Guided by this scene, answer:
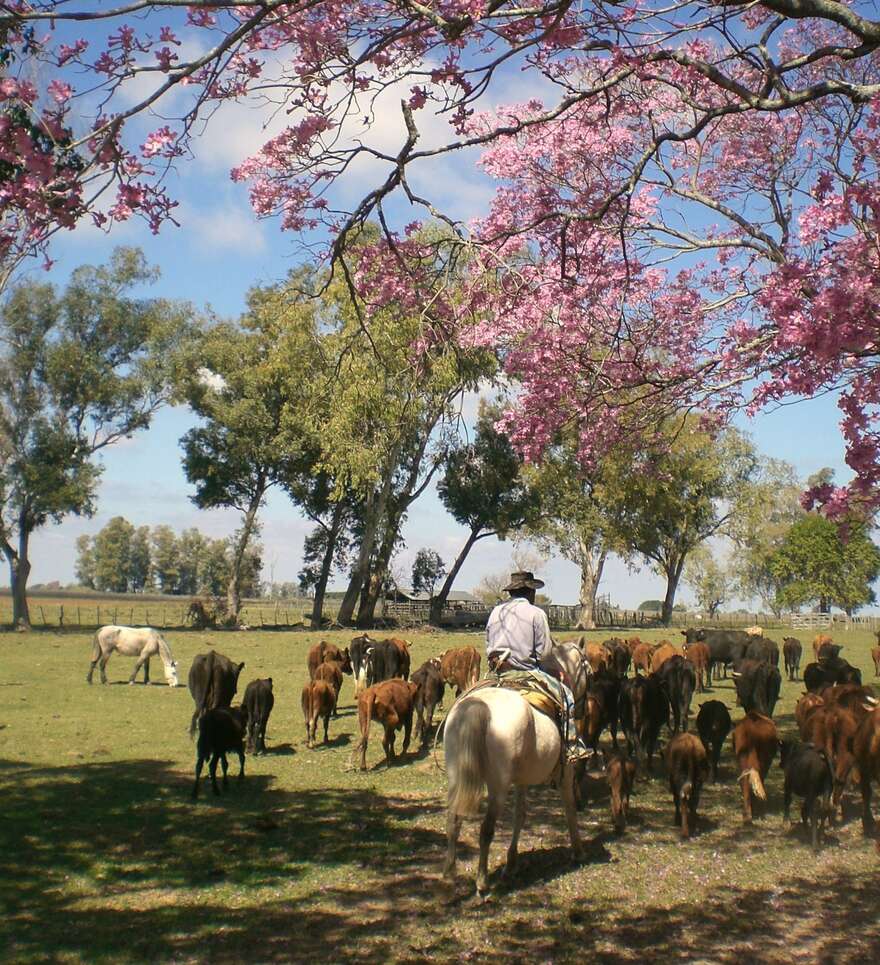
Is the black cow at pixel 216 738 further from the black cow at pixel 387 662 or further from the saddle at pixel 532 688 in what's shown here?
the black cow at pixel 387 662

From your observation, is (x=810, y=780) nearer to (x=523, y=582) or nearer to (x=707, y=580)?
(x=523, y=582)

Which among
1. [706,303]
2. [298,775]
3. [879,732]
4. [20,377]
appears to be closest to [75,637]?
[20,377]

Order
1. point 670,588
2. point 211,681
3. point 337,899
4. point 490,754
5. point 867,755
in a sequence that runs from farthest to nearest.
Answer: point 670,588 < point 211,681 < point 867,755 < point 490,754 < point 337,899

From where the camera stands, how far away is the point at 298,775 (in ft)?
38.9

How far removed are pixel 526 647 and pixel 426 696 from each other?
597 cm

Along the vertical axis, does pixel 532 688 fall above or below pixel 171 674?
above

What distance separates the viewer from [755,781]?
30.9 feet

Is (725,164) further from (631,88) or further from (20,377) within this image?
(20,377)

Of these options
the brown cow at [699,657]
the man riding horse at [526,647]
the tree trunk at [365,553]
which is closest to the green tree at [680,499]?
the tree trunk at [365,553]

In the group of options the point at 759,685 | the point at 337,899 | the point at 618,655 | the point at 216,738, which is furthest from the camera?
the point at 618,655

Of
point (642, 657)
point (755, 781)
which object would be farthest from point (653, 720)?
point (642, 657)

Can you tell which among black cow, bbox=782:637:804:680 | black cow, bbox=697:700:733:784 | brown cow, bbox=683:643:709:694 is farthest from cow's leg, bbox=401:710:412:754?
black cow, bbox=782:637:804:680

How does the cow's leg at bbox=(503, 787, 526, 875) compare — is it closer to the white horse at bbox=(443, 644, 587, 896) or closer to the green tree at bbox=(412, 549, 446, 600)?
the white horse at bbox=(443, 644, 587, 896)

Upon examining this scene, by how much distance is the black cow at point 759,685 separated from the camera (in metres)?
15.6
